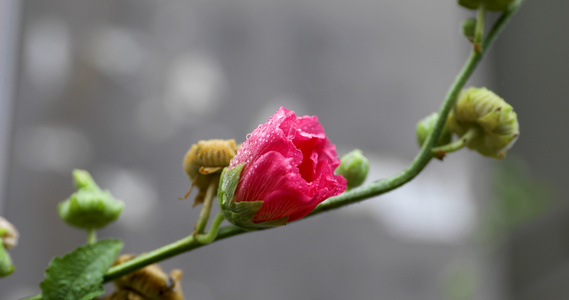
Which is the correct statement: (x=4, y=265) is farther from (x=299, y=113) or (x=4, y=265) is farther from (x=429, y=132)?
(x=299, y=113)

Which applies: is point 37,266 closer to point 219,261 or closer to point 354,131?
point 219,261

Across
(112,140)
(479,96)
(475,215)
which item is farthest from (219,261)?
(479,96)

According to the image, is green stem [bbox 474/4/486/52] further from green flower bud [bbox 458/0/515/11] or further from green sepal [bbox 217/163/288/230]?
green sepal [bbox 217/163/288/230]

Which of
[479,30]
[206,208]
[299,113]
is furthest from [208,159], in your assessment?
[299,113]

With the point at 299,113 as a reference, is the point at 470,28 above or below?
above

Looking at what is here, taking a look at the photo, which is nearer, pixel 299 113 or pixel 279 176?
pixel 279 176

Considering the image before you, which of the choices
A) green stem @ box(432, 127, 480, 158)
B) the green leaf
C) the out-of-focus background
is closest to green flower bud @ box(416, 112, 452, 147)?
green stem @ box(432, 127, 480, 158)
